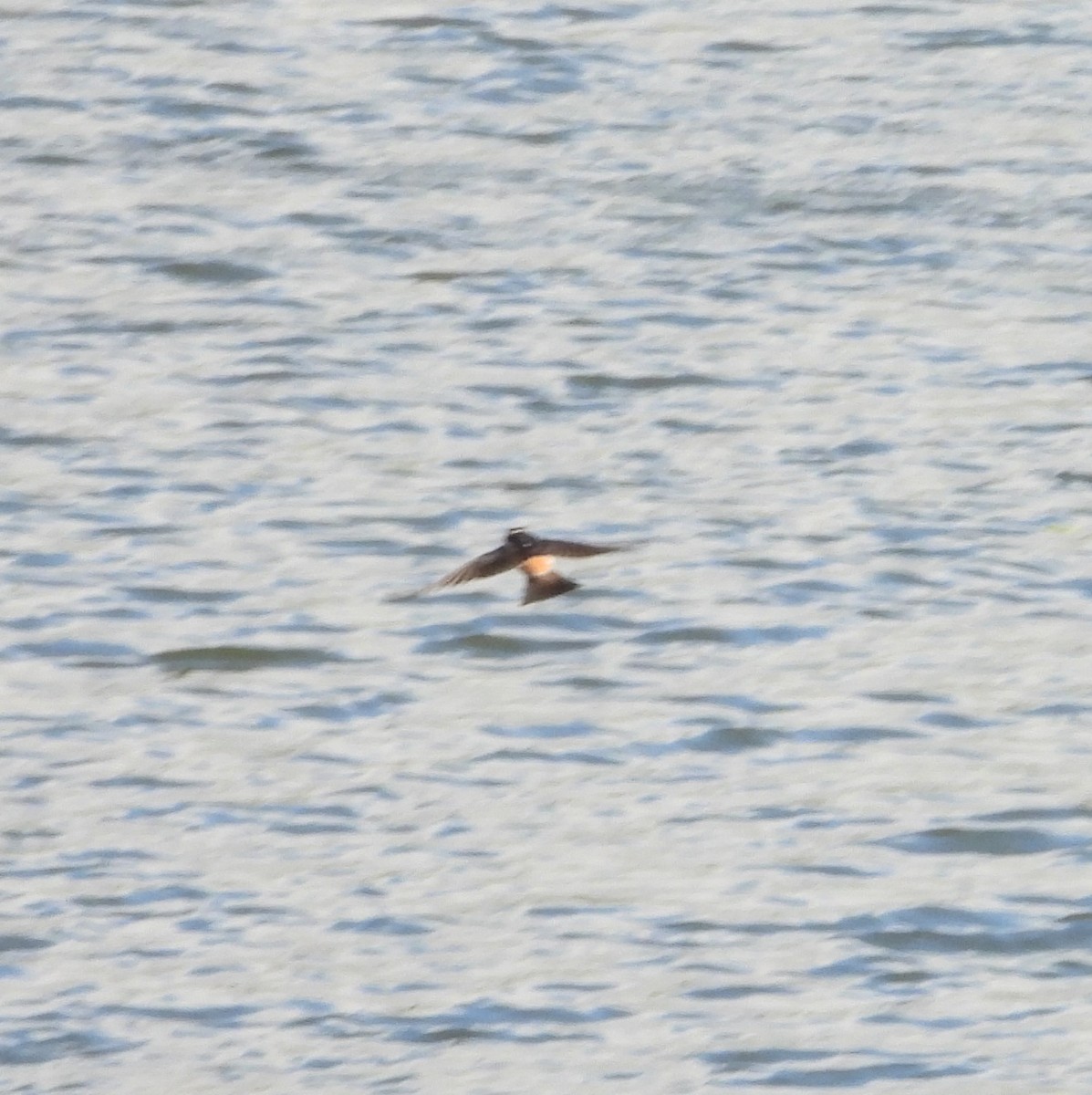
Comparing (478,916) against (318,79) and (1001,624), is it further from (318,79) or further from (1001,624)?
(318,79)

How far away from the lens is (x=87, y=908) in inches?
284

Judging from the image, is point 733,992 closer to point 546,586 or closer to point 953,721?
point 546,586

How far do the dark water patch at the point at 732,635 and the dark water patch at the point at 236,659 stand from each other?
0.84 m

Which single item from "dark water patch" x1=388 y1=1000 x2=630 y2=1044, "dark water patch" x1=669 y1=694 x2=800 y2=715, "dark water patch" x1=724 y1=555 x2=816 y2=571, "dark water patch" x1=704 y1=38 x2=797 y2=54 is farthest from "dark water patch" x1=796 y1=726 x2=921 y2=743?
"dark water patch" x1=704 y1=38 x2=797 y2=54

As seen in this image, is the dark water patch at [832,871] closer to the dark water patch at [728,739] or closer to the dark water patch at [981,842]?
the dark water patch at [981,842]

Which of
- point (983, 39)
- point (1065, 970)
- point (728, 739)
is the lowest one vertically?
point (1065, 970)

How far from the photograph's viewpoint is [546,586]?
23.3 ft

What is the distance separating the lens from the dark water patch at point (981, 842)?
755 cm

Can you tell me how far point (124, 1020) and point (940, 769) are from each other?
2.17 meters

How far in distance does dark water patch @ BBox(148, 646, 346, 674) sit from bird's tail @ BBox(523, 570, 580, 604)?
4.59ft

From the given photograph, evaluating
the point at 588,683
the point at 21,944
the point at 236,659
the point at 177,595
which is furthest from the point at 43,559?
the point at 21,944

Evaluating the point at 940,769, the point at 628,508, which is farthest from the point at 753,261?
the point at 940,769

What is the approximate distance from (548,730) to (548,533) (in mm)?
1177

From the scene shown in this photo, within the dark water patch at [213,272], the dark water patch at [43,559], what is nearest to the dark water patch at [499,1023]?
the dark water patch at [43,559]
